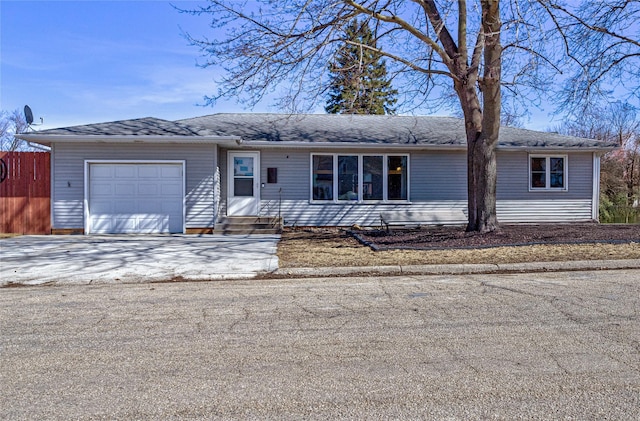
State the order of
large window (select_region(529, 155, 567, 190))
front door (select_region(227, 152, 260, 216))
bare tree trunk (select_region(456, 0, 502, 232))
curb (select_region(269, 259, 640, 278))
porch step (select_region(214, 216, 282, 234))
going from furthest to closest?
large window (select_region(529, 155, 567, 190))
front door (select_region(227, 152, 260, 216))
porch step (select_region(214, 216, 282, 234))
bare tree trunk (select_region(456, 0, 502, 232))
curb (select_region(269, 259, 640, 278))

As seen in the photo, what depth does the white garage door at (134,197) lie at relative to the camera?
13.4m

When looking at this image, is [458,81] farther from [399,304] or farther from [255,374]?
[255,374]

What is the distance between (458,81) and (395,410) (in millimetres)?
9961

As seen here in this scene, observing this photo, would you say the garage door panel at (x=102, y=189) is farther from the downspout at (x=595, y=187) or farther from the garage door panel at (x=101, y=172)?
the downspout at (x=595, y=187)

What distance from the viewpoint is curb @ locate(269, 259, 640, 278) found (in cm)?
778

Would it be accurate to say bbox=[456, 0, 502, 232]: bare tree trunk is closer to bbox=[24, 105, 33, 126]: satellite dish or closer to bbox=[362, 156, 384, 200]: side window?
bbox=[362, 156, 384, 200]: side window

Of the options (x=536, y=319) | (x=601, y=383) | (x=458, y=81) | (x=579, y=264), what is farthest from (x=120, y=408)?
(x=458, y=81)

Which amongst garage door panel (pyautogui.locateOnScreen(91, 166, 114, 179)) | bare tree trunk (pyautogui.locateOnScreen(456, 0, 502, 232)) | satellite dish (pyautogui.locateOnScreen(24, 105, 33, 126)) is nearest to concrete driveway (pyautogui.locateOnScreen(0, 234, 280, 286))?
garage door panel (pyautogui.locateOnScreen(91, 166, 114, 179))

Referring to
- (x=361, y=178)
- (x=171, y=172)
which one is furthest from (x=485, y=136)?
(x=171, y=172)

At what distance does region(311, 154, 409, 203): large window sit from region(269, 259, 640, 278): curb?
293 inches

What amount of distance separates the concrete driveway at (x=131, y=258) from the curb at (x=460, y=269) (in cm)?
79

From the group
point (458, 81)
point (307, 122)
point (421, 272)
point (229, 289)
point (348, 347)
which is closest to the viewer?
point (348, 347)

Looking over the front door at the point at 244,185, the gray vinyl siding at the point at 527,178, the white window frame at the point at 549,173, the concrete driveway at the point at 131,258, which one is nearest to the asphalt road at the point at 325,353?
the concrete driveway at the point at 131,258

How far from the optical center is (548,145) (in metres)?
15.5
